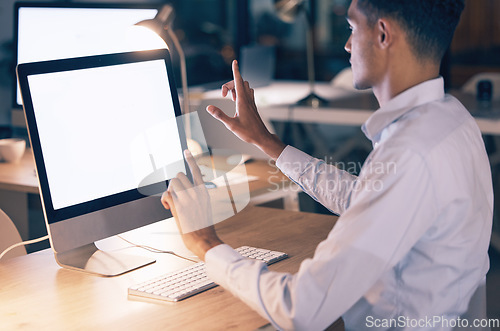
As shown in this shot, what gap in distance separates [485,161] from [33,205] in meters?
1.89

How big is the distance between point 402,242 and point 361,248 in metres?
0.07

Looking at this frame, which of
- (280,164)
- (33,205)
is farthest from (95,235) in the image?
(33,205)

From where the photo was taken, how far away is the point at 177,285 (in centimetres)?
123

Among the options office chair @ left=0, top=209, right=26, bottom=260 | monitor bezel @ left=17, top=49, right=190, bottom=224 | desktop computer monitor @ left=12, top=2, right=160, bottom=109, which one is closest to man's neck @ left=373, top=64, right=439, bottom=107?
monitor bezel @ left=17, top=49, right=190, bottom=224

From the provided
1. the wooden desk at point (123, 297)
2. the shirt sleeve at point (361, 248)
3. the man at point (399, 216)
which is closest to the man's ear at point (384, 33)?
the man at point (399, 216)

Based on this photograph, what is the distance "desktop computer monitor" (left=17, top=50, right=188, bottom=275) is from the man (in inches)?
11.1

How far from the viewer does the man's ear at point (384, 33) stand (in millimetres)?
1064

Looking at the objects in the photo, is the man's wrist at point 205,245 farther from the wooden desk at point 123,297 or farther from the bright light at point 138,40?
the bright light at point 138,40

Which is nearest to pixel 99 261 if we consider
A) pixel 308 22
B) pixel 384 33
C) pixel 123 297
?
pixel 123 297

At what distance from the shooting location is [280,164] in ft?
5.03

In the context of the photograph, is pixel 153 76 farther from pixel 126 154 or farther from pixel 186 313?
pixel 186 313

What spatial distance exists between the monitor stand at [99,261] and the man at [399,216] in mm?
296

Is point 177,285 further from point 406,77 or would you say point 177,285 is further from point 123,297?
point 406,77

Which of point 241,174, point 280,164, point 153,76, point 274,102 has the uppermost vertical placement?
point 153,76
